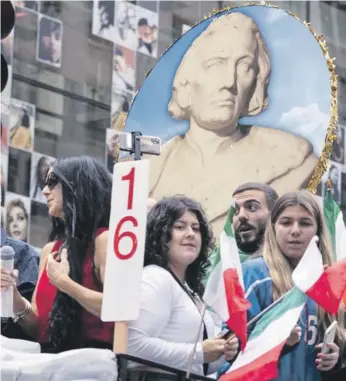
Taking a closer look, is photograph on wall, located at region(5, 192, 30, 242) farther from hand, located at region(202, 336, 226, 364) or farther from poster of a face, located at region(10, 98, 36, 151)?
hand, located at region(202, 336, 226, 364)

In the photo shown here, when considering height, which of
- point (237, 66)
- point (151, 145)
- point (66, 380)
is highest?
point (237, 66)

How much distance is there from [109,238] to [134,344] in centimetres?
48

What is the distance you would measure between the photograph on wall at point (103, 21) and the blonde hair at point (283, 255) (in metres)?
19.1

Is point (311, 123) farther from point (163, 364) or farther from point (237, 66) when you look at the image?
point (163, 364)

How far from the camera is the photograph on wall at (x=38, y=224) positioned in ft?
79.0

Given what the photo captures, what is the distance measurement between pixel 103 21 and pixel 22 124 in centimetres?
270

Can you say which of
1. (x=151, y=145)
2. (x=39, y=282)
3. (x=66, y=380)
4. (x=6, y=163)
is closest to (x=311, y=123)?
(x=151, y=145)

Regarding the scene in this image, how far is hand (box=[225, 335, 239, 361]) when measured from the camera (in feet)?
22.1

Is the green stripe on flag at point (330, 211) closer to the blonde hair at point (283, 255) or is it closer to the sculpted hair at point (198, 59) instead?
the blonde hair at point (283, 255)

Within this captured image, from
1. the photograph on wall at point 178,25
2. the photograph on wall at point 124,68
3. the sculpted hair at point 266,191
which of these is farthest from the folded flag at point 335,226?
the photograph on wall at point 178,25

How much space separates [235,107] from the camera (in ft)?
29.4

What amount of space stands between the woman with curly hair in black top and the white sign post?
0.23 metres

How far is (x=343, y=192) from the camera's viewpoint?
2508 centimetres

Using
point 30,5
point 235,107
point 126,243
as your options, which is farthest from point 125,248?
point 30,5
